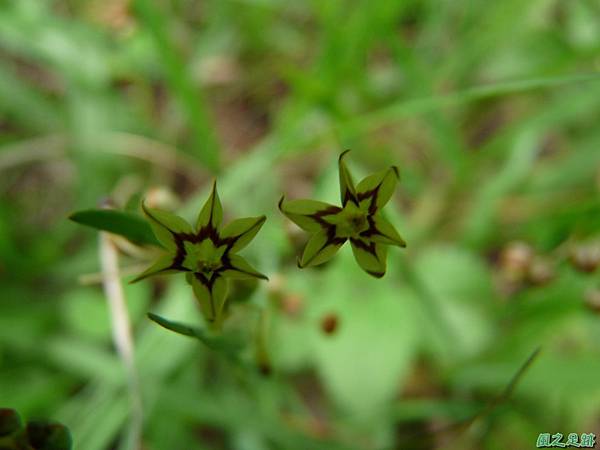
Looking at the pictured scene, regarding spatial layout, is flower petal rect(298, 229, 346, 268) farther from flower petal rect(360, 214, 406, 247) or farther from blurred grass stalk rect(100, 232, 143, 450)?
blurred grass stalk rect(100, 232, 143, 450)

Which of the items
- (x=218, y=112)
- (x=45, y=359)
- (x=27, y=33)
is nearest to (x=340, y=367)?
(x=45, y=359)

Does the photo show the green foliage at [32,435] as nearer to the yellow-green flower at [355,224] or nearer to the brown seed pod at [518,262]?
the yellow-green flower at [355,224]

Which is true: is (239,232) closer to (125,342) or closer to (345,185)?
(345,185)

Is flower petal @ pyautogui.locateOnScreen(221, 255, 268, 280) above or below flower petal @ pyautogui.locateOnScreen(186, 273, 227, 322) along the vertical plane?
above

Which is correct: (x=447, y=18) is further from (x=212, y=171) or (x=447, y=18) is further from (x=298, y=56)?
(x=212, y=171)

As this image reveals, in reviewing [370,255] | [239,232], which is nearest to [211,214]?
[239,232]

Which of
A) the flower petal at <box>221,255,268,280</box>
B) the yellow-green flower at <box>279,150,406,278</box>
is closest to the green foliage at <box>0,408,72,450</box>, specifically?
the flower petal at <box>221,255,268,280</box>
